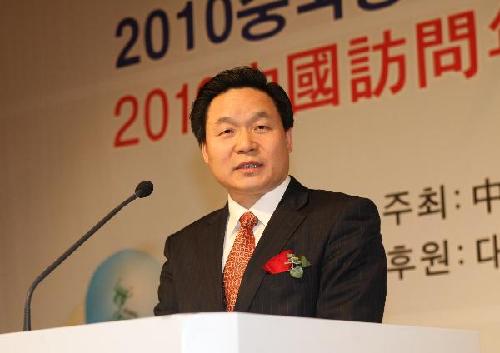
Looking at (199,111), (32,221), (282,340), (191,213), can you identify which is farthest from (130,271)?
(282,340)

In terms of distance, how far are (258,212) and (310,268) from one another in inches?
9.7

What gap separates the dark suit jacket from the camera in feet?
6.96

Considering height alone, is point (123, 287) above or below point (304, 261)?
above

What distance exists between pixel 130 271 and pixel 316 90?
103 cm

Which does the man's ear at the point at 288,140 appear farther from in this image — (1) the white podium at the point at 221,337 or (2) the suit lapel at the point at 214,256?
(1) the white podium at the point at 221,337

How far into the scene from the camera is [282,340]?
146 centimetres

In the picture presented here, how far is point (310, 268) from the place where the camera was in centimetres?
217

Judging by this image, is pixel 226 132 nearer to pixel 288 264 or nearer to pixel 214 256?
pixel 214 256

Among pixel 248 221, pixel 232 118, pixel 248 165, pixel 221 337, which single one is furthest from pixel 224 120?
pixel 221 337

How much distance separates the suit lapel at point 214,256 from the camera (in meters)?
2.23

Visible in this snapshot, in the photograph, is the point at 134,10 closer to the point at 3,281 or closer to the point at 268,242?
the point at 3,281

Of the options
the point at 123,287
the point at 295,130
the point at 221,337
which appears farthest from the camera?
the point at 123,287

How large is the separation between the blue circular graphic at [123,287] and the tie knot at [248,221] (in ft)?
5.88

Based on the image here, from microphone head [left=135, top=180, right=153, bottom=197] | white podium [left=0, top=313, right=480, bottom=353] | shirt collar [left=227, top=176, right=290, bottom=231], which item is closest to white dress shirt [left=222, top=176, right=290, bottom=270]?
shirt collar [left=227, top=176, right=290, bottom=231]
